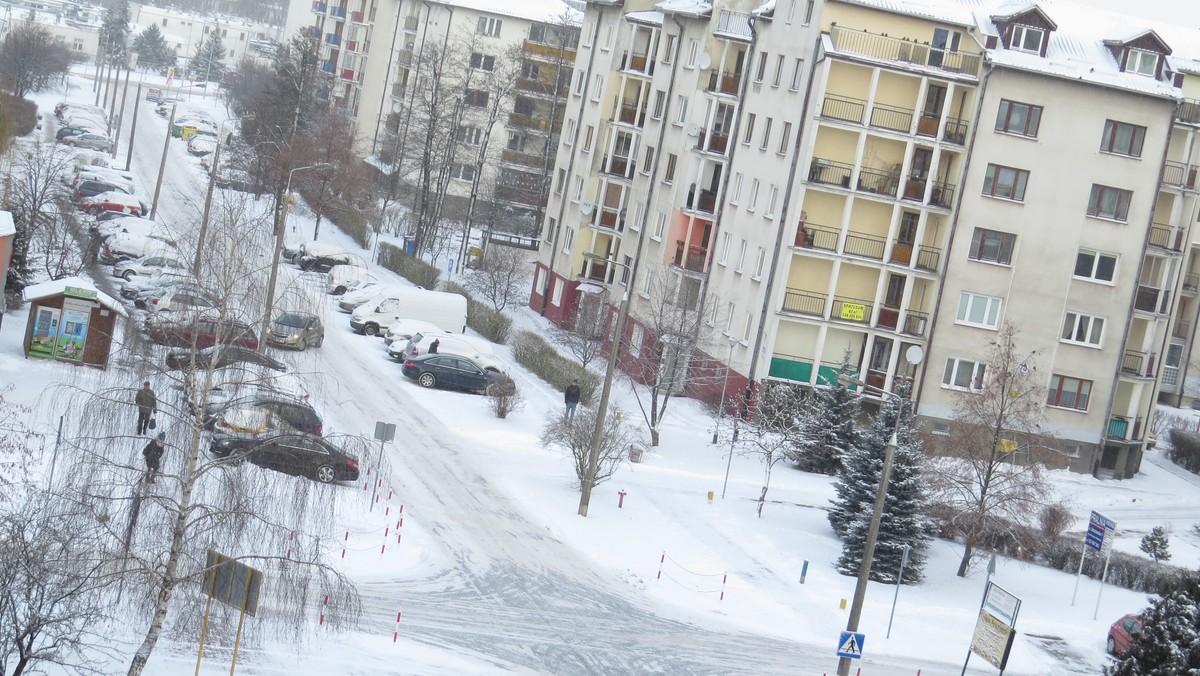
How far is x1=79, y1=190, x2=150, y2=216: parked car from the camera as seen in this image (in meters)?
63.1

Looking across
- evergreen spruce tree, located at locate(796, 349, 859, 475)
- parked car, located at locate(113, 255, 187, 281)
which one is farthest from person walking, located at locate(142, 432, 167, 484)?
parked car, located at locate(113, 255, 187, 281)

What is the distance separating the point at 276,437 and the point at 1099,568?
25212mm

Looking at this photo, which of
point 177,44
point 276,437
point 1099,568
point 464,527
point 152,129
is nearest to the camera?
point 276,437

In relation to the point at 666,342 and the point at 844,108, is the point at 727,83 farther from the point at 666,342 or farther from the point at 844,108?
the point at 666,342

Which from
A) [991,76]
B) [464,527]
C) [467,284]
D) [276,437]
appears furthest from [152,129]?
[276,437]

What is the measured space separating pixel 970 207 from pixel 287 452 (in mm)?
32683

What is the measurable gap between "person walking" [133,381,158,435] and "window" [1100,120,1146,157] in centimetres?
3694

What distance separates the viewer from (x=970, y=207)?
45.6m

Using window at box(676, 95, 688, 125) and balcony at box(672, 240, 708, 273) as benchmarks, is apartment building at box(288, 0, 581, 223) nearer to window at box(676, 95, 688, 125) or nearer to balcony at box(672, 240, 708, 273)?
window at box(676, 95, 688, 125)

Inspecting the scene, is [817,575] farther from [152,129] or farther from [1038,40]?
[152,129]

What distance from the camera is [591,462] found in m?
32.6

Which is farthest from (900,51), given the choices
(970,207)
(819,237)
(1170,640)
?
(1170,640)

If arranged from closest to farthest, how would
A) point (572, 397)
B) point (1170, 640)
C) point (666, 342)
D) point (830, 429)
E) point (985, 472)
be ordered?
point (1170, 640) < point (985, 472) < point (830, 429) < point (572, 397) < point (666, 342)

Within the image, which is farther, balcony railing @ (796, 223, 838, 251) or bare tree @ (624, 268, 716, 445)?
balcony railing @ (796, 223, 838, 251)
